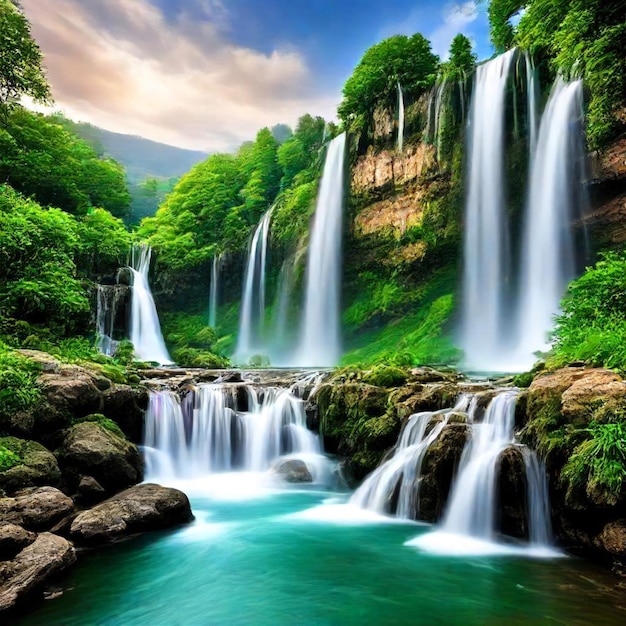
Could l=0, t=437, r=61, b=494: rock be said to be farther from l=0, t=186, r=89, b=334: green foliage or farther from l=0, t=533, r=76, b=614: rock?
l=0, t=186, r=89, b=334: green foliage

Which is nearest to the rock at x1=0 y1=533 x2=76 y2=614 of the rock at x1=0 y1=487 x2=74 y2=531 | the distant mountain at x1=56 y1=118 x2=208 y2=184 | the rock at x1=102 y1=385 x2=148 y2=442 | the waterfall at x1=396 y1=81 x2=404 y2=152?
the rock at x1=0 y1=487 x2=74 y2=531

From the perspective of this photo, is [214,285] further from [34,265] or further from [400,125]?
[34,265]

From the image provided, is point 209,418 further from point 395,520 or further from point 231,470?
point 395,520

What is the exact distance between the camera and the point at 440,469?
6.98 meters

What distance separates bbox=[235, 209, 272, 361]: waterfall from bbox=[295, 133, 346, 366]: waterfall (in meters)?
3.65

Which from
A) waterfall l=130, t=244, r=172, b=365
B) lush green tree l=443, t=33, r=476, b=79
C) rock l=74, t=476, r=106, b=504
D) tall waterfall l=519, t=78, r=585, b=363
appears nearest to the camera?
rock l=74, t=476, r=106, b=504

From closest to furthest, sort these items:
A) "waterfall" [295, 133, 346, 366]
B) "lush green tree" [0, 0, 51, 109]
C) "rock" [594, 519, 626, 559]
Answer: "rock" [594, 519, 626, 559]
"lush green tree" [0, 0, 51, 109]
"waterfall" [295, 133, 346, 366]

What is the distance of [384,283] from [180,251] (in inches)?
577

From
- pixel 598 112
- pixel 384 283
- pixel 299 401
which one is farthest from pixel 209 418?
pixel 384 283

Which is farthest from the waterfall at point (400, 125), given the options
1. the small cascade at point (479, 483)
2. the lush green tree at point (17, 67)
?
the small cascade at point (479, 483)

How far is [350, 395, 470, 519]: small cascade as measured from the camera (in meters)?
7.34

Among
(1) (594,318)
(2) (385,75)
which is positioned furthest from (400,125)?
(1) (594,318)

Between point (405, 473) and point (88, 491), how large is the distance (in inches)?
201

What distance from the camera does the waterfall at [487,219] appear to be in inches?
801
